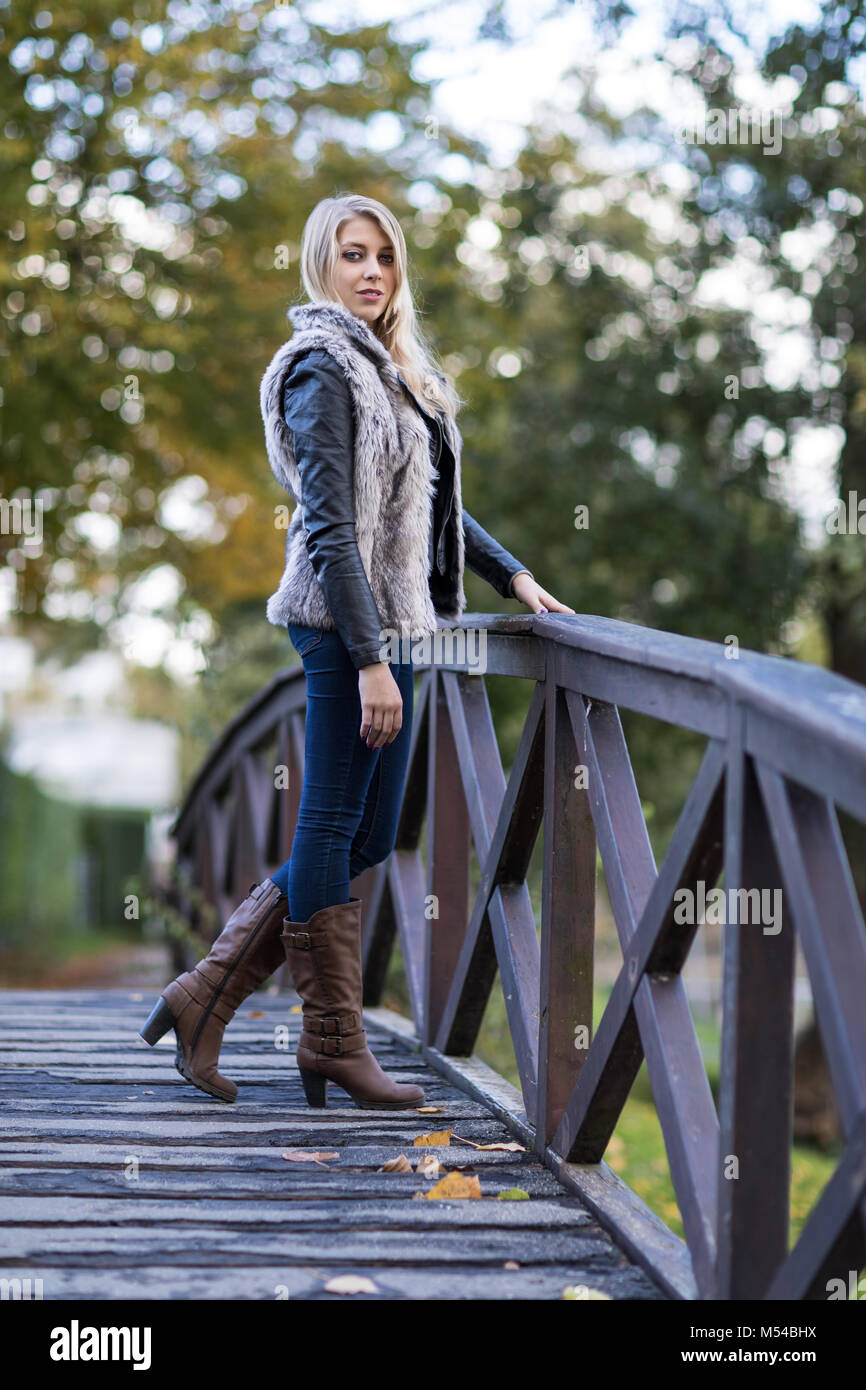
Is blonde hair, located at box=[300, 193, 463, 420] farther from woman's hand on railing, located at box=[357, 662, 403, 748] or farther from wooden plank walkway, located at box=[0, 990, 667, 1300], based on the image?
wooden plank walkway, located at box=[0, 990, 667, 1300]

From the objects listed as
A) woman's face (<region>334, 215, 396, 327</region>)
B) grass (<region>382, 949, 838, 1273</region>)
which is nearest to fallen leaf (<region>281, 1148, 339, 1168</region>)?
woman's face (<region>334, 215, 396, 327</region>)

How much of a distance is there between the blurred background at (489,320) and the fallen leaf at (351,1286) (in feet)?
14.2

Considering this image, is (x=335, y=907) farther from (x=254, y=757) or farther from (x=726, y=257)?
(x=726, y=257)

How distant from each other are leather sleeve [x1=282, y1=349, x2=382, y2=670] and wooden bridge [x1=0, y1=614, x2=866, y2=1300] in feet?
1.20

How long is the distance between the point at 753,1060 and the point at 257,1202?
103 centimetres

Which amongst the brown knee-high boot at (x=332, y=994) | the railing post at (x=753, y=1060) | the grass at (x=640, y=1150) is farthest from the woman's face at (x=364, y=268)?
the grass at (x=640, y=1150)

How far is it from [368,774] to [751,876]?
1.32 metres

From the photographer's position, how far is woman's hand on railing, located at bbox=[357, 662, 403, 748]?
2.76m

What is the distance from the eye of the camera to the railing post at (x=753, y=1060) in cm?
183

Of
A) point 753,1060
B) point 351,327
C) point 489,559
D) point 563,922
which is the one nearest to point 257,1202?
point 563,922

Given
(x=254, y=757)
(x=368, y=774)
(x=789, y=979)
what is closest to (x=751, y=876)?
(x=789, y=979)

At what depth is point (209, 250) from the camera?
952 cm

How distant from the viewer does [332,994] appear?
3021 millimetres

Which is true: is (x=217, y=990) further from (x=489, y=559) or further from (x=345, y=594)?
(x=489, y=559)
